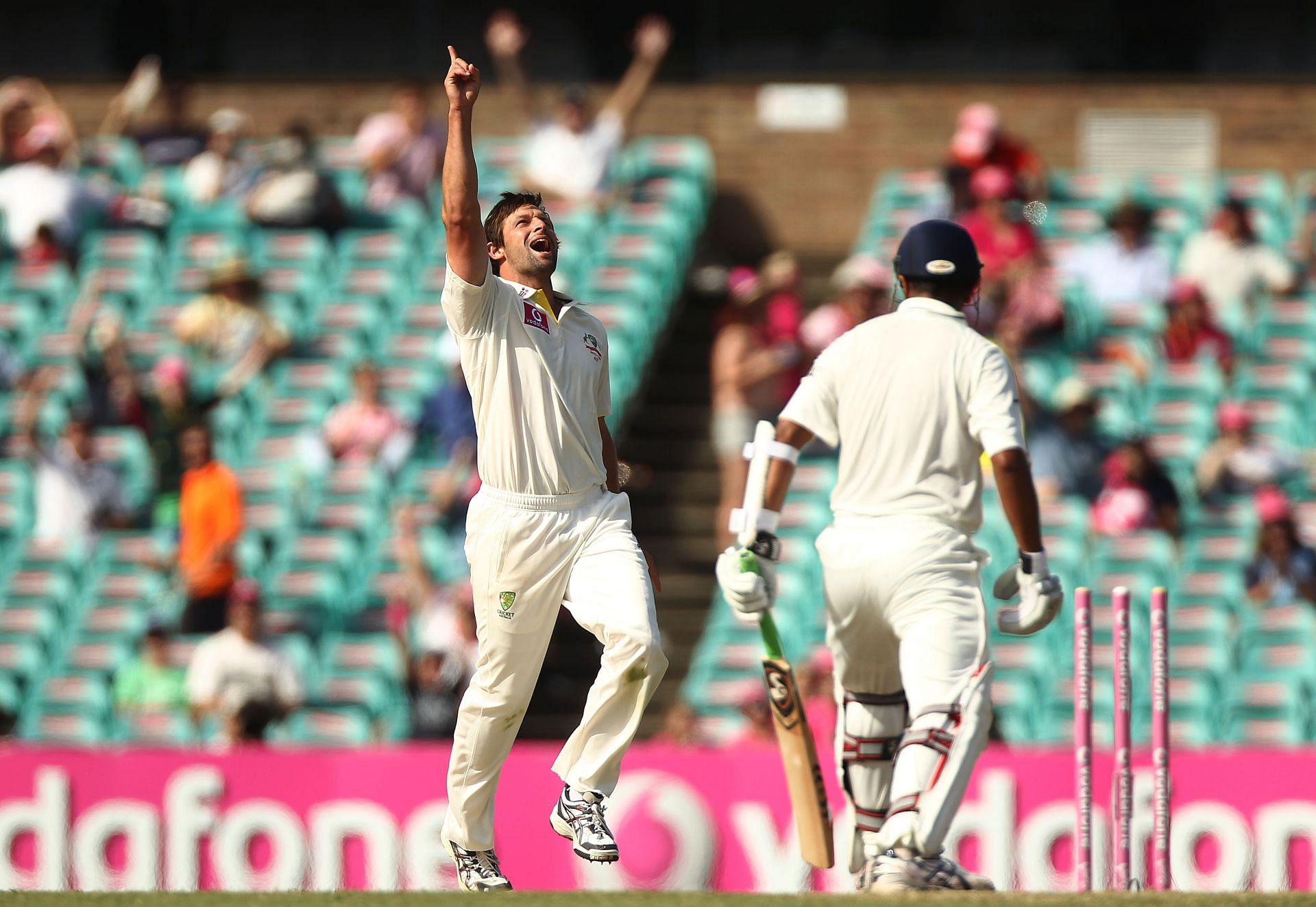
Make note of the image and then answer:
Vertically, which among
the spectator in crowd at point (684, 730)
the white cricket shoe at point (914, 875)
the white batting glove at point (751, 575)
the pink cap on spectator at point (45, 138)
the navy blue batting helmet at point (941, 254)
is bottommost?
the spectator in crowd at point (684, 730)

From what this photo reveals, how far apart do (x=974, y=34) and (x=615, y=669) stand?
10.9m

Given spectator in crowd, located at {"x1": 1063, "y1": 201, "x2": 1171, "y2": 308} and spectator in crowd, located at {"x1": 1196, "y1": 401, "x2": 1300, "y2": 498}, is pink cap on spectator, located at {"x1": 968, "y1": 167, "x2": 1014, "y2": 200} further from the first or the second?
spectator in crowd, located at {"x1": 1196, "y1": 401, "x2": 1300, "y2": 498}

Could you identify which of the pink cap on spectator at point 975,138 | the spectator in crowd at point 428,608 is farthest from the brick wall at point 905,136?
the spectator in crowd at point 428,608

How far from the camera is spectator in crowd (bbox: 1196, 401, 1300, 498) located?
1150 centimetres

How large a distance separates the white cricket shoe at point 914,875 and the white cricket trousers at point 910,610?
1.9 inches

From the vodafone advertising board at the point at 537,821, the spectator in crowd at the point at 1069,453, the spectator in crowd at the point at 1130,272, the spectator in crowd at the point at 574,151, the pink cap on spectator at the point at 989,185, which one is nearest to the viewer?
the vodafone advertising board at the point at 537,821

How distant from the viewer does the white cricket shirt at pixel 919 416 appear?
19.7 feet

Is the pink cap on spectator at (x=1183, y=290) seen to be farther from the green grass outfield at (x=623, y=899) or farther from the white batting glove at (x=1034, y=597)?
the green grass outfield at (x=623, y=899)

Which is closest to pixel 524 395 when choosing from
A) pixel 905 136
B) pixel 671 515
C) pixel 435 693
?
pixel 435 693

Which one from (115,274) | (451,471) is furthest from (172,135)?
(451,471)

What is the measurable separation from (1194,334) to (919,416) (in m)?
7.01

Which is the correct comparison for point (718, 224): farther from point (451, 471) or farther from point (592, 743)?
point (592, 743)

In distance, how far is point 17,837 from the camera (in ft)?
30.5

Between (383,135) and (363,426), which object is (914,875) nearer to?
(363,426)
